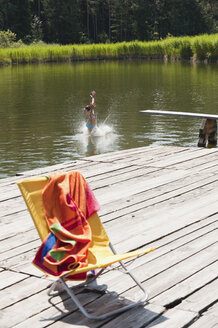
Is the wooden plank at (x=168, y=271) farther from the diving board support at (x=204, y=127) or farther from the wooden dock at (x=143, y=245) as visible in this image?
the diving board support at (x=204, y=127)

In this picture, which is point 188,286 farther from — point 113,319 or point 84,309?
point 84,309

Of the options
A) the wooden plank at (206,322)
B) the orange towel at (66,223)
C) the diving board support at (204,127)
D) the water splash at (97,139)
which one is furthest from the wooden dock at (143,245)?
the water splash at (97,139)

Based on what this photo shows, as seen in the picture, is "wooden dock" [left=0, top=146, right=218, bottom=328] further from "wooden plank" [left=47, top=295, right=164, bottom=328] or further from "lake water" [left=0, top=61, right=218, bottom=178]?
"lake water" [left=0, top=61, right=218, bottom=178]

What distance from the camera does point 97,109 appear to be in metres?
20.1

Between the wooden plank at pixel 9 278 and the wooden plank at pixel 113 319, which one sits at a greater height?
the wooden plank at pixel 9 278

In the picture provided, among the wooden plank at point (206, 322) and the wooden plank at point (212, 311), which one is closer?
the wooden plank at point (206, 322)

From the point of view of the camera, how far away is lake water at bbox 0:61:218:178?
1379 centimetres

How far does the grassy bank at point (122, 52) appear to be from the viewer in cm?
3953

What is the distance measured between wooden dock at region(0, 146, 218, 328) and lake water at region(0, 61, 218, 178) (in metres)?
5.29

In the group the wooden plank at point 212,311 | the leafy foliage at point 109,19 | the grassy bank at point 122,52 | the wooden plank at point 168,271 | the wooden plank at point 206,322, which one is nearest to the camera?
the wooden plank at point 206,322

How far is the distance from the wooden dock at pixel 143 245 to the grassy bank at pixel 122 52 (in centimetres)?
3339

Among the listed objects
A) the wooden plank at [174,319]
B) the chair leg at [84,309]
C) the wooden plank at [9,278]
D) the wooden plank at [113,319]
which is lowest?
the wooden plank at [174,319]

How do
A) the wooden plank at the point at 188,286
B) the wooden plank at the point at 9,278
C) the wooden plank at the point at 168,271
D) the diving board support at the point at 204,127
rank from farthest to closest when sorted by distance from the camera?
1. the diving board support at the point at 204,127
2. the wooden plank at the point at 9,278
3. the wooden plank at the point at 168,271
4. the wooden plank at the point at 188,286

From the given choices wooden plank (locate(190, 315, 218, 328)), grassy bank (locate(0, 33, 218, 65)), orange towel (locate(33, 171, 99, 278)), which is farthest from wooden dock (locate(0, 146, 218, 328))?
grassy bank (locate(0, 33, 218, 65))
